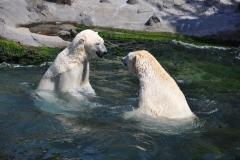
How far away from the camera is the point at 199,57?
12883mm

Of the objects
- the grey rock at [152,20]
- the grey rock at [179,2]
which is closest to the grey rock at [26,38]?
the grey rock at [152,20]

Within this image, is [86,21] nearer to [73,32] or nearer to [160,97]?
[73,32]

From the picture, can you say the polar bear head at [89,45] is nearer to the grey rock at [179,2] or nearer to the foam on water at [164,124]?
the foam on water at [164,124]

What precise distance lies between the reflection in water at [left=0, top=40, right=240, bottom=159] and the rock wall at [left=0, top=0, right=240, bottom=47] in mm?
5839

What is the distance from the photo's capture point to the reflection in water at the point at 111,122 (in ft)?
18.4

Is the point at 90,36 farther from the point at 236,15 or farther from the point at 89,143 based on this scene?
the point at 236,15

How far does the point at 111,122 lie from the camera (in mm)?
6801

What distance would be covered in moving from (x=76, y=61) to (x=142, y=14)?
9.96m

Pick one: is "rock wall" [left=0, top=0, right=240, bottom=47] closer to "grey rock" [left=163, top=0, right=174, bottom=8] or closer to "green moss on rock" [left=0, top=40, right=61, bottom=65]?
"grey rock" [left=163, top=0, right=174, bottom=8]

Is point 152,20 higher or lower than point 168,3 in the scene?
lower

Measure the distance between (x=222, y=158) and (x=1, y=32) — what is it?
27.6ft

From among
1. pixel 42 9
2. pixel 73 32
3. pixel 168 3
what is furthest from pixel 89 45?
pixel 168 3

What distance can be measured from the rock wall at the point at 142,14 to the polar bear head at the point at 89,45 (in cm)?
828

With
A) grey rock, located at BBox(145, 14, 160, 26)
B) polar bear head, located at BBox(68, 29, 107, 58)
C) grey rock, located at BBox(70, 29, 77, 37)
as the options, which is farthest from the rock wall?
polar bear head, located at BBox(68, 29, 107, 58)
